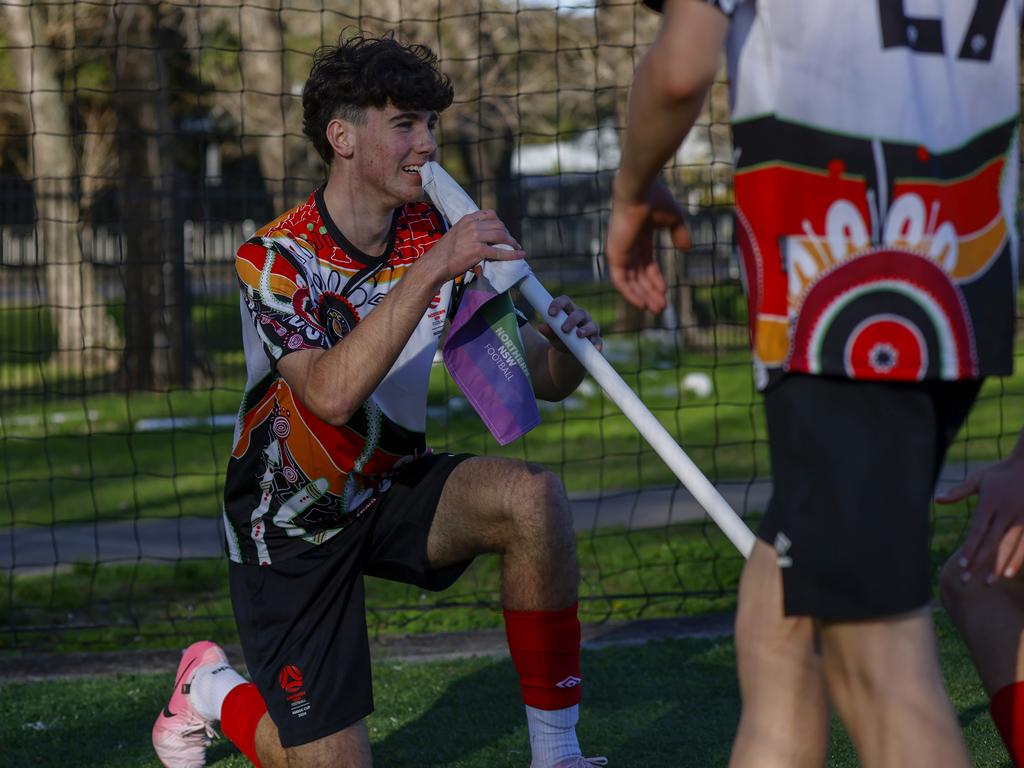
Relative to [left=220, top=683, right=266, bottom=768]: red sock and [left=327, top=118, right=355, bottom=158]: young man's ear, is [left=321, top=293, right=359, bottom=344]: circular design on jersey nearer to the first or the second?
[left=327, top=118, right=355, bottom=158]: young man's ear

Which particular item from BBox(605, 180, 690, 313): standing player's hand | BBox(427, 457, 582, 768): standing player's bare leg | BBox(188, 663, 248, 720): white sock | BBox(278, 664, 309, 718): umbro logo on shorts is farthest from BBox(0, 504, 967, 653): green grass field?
BBox(605, 180, 690, 313): standing player's hand

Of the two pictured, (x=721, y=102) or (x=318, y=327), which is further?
(x=721, y=102)

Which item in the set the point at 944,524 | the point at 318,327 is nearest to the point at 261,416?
the point at 318,327

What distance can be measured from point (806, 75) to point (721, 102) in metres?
14.6

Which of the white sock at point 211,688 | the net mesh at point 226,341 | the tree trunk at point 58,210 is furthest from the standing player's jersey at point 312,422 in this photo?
the tree trunk at point 58,210

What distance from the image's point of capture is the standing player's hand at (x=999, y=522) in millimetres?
2000

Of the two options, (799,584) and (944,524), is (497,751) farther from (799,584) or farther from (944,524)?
(944,524)

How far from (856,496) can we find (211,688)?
2222mm

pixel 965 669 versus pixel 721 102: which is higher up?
pixel 721 102

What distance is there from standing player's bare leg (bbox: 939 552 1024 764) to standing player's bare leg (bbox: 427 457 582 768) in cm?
121

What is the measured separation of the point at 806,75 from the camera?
184 centimetres

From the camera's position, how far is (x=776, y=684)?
1.97 m

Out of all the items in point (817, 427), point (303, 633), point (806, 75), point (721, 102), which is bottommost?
point (303, 633)

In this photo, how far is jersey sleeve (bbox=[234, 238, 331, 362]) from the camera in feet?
9.66
